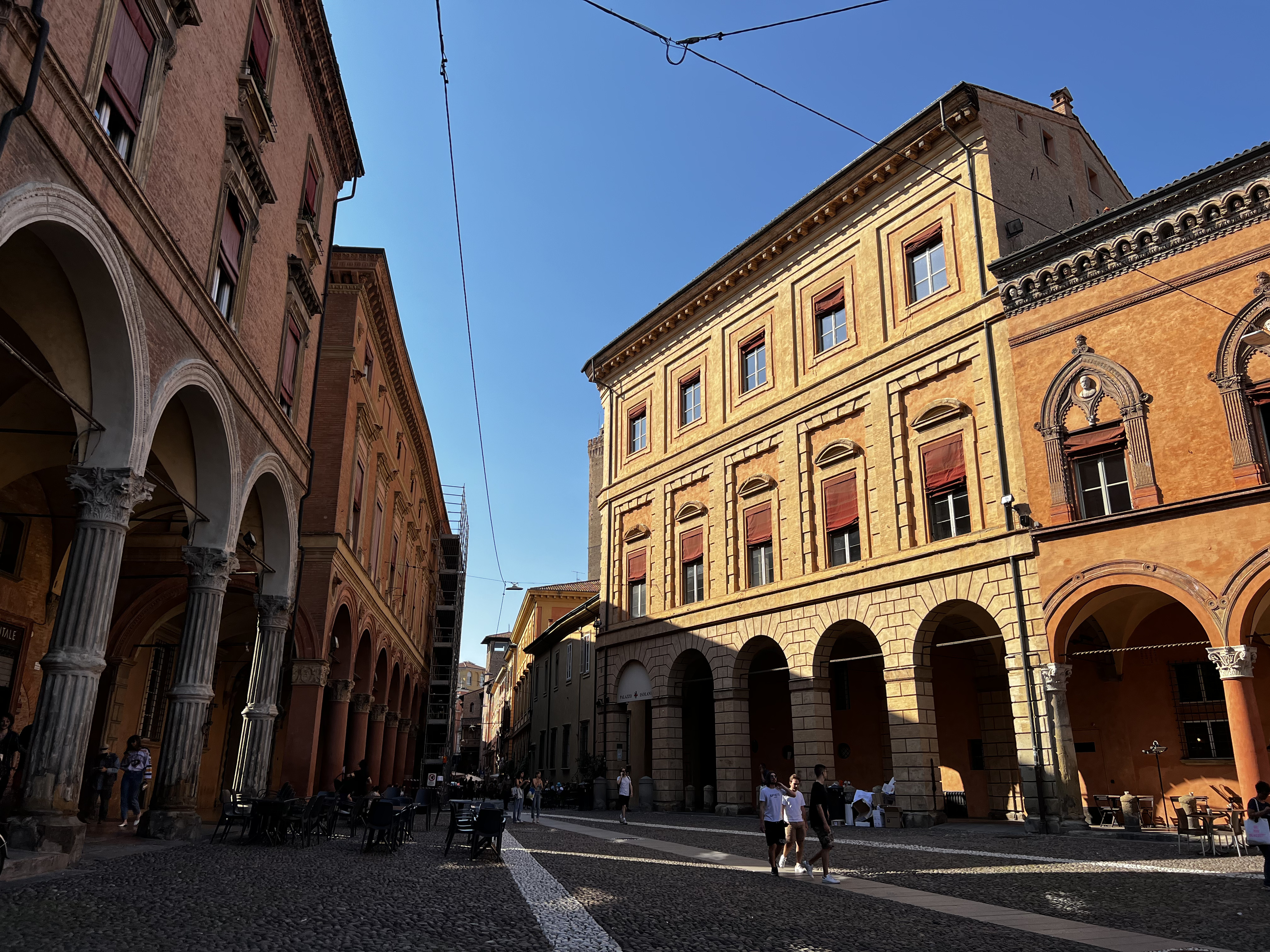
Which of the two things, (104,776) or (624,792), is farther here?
(624,792)

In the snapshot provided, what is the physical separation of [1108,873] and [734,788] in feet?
44.9

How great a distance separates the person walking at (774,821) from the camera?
11258 mm

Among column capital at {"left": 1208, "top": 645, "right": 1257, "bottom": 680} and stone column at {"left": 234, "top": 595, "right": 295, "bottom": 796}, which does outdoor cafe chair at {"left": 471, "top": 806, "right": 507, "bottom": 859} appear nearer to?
stone column at {"left": 234, "top": 595, "right": 295, "bottom": 796}

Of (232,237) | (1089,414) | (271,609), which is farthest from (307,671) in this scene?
(1089,414)

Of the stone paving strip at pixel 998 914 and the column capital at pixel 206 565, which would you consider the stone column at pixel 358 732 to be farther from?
the stone paving strip at pixel 998 914

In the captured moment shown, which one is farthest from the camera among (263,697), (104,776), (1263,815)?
(263,697)

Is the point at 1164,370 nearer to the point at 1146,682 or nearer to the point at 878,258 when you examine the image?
the point at 1146,682

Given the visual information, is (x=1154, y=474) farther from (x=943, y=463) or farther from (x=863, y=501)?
(x=863, y=501)

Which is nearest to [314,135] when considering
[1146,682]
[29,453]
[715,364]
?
[29,453]

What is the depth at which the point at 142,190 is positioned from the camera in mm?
10375

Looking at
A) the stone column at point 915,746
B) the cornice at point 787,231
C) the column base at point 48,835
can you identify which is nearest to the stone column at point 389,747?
the cornice at point 787,231

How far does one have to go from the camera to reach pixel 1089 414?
17.0 m

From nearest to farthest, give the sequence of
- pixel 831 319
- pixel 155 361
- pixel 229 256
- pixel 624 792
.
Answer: pixel 155 361
pixel 229 256
pixel 624 792
pixel 831 319

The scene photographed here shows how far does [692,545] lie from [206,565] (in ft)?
53.3
